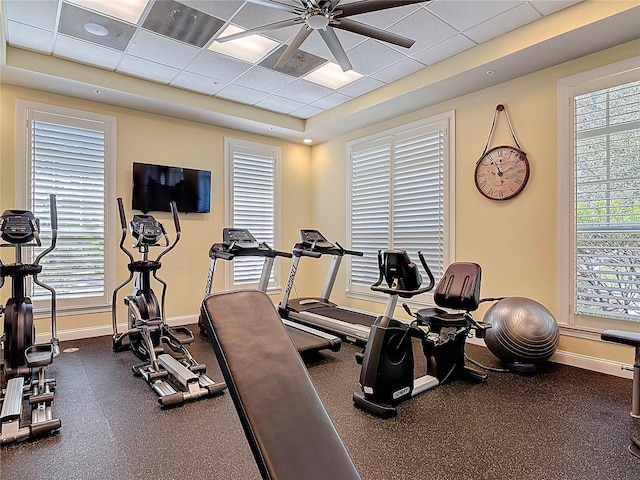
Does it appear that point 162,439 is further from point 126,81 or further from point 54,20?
point 126,81

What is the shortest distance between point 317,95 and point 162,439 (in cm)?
444

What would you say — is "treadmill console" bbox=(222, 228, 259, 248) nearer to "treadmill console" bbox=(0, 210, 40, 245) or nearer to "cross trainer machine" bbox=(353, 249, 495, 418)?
"treadmill console" bbox=(0, 210, 40, 245)

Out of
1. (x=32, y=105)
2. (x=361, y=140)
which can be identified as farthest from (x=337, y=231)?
(x=32, y=105)

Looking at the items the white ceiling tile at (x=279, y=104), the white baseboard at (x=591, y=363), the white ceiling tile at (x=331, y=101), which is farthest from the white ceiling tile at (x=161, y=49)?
the white baseboard at (x=591, y=363)

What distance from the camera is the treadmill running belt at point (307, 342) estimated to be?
3812mm

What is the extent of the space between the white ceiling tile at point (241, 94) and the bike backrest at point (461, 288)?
352 cm

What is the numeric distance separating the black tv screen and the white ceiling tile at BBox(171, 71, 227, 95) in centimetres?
112

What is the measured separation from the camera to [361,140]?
19.6 feet

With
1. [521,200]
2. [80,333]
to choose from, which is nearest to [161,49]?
[80,333]

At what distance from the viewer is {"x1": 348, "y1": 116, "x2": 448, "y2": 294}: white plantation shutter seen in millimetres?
4914

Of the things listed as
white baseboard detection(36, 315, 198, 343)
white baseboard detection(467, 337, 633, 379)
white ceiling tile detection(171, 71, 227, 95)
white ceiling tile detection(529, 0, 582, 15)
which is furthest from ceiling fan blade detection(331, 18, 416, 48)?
white baseboard detection(36, 315, 198, 343)

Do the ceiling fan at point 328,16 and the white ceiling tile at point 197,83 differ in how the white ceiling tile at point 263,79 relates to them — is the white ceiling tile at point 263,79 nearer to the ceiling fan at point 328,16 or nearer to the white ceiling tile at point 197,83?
the white ceiling tile at point 197,83

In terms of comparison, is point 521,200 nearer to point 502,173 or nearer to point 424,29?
point 502,173

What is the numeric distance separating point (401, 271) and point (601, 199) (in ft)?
7.15
